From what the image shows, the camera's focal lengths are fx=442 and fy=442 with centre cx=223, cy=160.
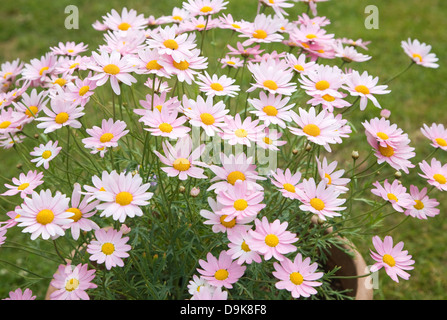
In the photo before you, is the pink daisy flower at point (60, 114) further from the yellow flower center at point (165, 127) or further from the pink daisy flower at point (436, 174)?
the pink daisy flower at point (436, 174)

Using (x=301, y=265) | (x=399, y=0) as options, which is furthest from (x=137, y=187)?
(x=399, y=0)

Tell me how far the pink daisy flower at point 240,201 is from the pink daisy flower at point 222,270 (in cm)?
12

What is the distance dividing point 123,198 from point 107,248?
0.14 metres

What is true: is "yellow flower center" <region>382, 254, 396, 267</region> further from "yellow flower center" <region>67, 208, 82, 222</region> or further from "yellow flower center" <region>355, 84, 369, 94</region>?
"yellow flower center" <region>67, 208, 82, 222</region>

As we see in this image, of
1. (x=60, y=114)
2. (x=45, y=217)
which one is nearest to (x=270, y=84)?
(x=60, y=114)

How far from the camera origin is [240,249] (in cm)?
103

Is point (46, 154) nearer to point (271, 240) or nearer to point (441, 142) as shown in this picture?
point (271, 240)

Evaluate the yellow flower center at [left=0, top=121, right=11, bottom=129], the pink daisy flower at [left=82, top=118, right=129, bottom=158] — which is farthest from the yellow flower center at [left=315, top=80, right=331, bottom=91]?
the yellow flower center at [left=0, top=121, right=11, bottom=129]

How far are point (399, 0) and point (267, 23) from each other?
11.4ft

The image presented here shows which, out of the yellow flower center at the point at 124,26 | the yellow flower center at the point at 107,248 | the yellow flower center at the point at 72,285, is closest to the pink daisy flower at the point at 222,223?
the yellow flower center at the point at 107,248

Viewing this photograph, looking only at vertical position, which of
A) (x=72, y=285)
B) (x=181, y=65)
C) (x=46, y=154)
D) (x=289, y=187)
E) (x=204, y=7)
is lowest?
(x=72, y=285)

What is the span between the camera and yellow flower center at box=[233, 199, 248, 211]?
1.01 metres

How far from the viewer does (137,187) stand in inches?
40.1

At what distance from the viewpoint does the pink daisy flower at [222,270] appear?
1044mm
